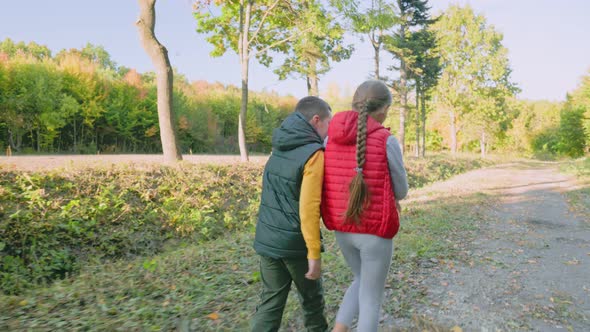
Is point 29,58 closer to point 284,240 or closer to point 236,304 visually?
point 236,304

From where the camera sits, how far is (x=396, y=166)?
233 centimetres

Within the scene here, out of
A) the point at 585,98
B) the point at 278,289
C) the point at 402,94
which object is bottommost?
the point at 278,289

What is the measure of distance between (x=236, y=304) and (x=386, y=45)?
68.7 ft

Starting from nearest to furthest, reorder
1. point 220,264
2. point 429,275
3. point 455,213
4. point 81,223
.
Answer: point 429,275, point 220,264, point 81,223, point 455,213

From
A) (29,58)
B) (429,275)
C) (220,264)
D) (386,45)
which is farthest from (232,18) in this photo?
(429,275)

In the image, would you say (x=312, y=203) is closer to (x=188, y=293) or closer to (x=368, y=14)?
(x=188, y=293)

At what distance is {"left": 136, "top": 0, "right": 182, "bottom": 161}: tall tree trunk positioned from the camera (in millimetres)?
10734

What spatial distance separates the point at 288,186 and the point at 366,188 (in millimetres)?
549

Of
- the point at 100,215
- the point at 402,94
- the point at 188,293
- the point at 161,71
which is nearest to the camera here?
the point at 188,293

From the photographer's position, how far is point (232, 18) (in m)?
15.4

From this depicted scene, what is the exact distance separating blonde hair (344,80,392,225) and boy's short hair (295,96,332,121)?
24cm

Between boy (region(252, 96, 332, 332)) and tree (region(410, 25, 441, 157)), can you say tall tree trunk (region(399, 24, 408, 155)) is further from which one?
boy (region(252, 96, 332, 332))

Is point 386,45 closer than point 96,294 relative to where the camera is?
No

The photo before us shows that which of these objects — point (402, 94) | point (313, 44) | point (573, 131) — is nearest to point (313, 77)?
point (313, 44)
